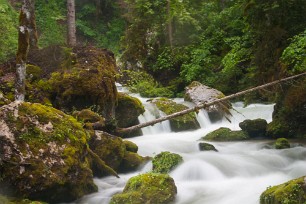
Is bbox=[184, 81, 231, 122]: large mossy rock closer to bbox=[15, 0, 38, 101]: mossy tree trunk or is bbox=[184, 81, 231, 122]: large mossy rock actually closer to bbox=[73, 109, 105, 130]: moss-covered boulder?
bbox=[73, 109, 105, 130]: moss-covered boulder

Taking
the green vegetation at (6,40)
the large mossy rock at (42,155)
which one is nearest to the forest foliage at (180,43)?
the green vegetation at (6,40)

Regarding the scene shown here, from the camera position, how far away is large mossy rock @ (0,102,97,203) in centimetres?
623

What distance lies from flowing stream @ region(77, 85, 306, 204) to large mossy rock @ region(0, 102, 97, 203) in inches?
20.9

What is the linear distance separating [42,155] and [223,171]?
4.23 meters

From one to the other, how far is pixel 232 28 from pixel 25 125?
14097mm

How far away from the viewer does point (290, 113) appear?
1092 cm

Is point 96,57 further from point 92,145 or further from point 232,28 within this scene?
point 232,28

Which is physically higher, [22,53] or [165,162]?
[22,53]

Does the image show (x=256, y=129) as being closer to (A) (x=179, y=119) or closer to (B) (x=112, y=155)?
(A) (x=179, y=119)

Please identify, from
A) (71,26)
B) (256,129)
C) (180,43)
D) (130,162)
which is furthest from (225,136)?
(180,43)

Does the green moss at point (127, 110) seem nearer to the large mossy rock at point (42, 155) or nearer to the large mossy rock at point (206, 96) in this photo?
the large mossy rock at point (206, 96)

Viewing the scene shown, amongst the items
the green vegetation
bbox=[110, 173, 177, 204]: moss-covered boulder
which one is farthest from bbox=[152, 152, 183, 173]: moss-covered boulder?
the green vegetation

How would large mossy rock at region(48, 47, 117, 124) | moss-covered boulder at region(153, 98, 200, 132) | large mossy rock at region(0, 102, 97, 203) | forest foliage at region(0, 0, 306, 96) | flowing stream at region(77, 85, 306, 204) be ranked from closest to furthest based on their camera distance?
large mossy rock at region(0, 102, 97, 203)
flowing stream at region(77, 85, 306, 204)
large mossy rock at region(48, 47, 117, 124)
moss-covered boulder at region(153, 98, 200, 132)
forest foliage at region(0, 0, 306, 96)

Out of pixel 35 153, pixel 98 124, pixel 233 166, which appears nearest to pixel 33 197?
pixel 35 153
